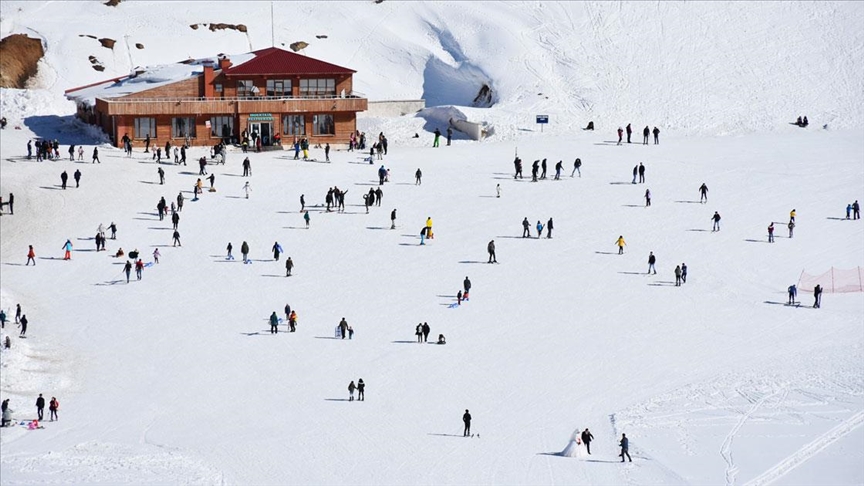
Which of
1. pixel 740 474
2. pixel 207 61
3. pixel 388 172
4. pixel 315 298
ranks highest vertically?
pixel 207 61

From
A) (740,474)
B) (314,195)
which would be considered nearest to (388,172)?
(314,195)

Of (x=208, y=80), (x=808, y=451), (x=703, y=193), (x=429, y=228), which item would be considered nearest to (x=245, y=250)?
(x=429, y=228)

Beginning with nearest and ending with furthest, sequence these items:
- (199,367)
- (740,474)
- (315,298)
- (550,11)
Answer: (740,474), (199,367), (315,298), (550,11)

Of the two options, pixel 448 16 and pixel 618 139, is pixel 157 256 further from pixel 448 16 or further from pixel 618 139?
pixel 448 16

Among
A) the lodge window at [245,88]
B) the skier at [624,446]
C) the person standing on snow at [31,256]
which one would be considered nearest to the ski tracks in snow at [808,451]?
the skier at [624,446]

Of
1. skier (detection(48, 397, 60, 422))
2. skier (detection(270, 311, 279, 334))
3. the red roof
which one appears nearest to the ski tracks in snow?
skier (detection(270, 311, 279, 334))

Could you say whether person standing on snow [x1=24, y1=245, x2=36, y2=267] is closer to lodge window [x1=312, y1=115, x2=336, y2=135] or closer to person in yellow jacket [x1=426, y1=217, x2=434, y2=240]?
person in yellow jacket [x1=426, y1=217, x2=434, y2=240]

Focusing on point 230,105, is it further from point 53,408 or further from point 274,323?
point 53,408
